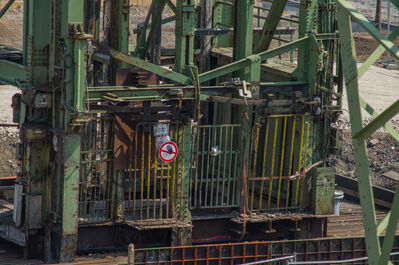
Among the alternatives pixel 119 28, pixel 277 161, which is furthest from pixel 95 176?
pixel 277 161

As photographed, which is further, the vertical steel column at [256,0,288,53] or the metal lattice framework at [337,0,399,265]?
the vertical steel column at [256,0,288,53]

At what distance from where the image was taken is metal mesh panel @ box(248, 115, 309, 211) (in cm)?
1792

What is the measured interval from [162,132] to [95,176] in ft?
6.83

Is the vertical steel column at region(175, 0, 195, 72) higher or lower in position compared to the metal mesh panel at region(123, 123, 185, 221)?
higher

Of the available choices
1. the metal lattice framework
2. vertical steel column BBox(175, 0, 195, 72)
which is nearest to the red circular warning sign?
vertical steel column BBox(175, 0, 195, 72)

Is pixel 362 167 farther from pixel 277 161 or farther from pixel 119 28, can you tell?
pixel 119 28

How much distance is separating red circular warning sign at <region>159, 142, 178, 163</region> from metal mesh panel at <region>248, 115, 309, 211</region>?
1.67 m

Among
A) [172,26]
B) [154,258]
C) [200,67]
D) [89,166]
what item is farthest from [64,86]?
[172,26]

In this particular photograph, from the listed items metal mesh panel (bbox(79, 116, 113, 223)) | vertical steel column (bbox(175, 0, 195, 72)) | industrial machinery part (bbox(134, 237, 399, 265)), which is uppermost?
vertical steel column (bbox(175, 0, 195, 72))

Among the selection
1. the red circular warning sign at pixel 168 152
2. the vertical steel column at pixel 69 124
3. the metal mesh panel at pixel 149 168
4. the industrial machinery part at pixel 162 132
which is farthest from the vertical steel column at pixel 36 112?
the red circular warning sign at pixel 168 152

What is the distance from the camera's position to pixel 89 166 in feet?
57.1

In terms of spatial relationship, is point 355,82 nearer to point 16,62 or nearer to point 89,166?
point 89,166

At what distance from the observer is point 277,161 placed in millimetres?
18547

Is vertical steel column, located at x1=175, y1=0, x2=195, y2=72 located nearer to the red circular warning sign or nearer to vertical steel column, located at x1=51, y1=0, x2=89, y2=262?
the red circular warning sign
